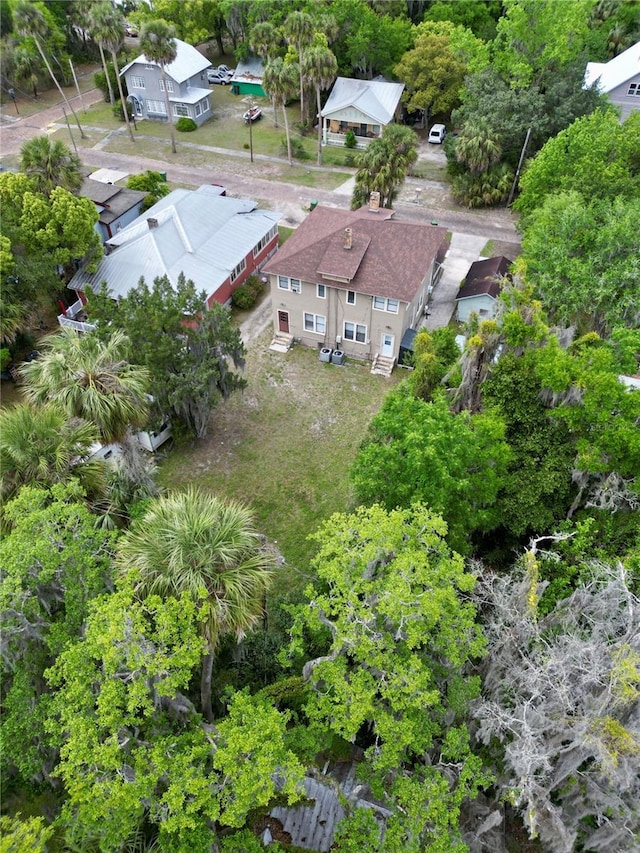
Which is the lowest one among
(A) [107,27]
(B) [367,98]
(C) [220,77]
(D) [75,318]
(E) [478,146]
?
(D) [75,318]

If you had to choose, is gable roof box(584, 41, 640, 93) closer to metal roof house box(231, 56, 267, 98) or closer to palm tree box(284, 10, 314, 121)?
palm tree box(284, 10, 314, 121)

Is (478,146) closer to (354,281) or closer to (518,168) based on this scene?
(518,168)

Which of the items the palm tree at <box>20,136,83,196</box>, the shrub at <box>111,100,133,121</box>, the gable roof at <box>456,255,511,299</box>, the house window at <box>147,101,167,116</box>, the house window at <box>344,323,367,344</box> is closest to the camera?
the palm tree at <box>20,136,83,196</box>

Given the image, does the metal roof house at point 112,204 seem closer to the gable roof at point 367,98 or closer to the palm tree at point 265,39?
the palm tree at point 265,39

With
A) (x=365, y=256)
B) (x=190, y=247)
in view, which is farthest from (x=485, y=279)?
(x=190, y=247)

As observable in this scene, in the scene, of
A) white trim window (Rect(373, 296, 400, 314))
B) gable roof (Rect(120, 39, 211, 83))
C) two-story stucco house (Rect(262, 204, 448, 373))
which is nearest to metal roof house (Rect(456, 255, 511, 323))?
two-story stucco house (Rect(262, 204, 448, 373))
